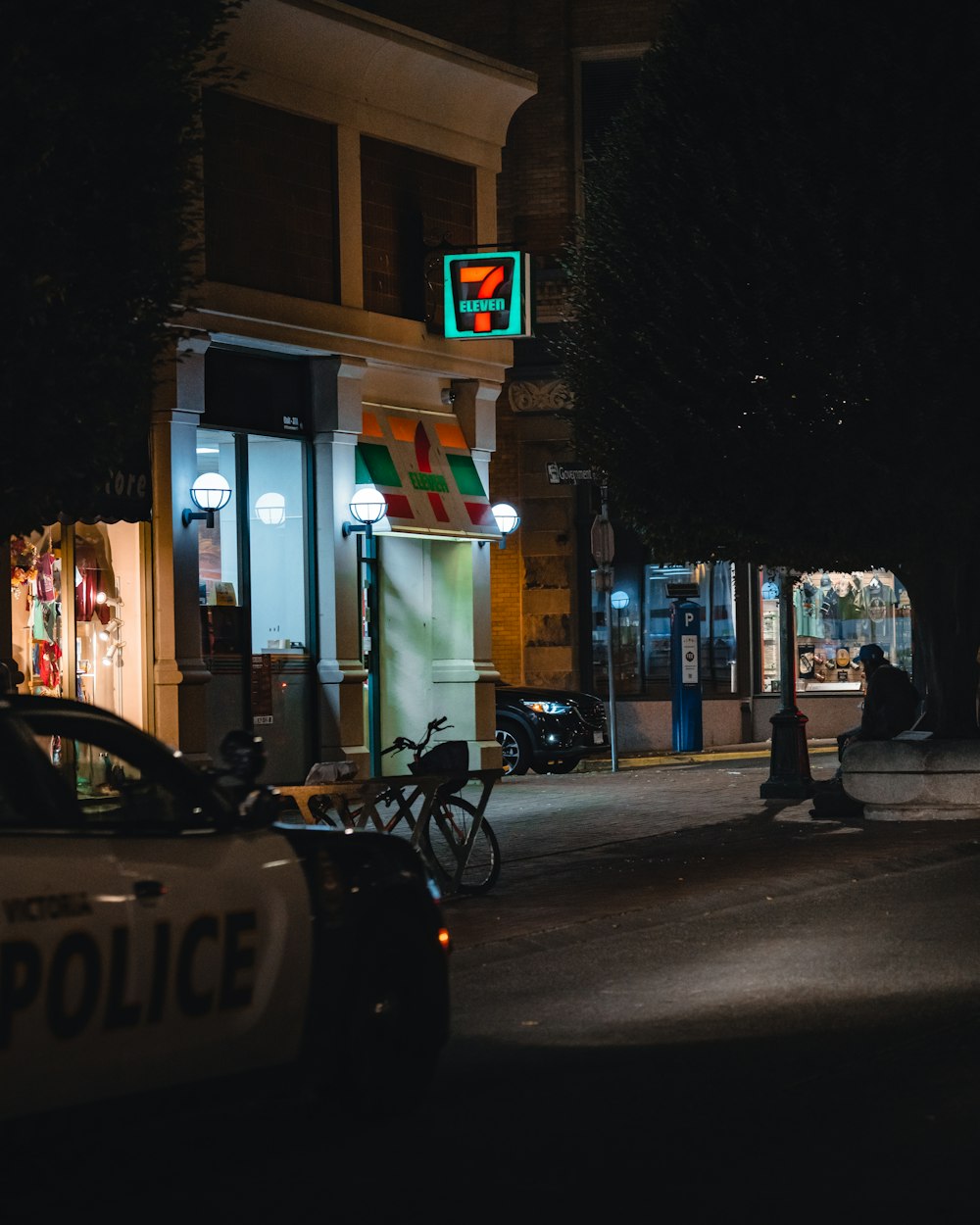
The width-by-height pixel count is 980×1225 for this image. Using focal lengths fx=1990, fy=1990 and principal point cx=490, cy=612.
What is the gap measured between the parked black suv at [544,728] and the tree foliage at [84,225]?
1315 cm

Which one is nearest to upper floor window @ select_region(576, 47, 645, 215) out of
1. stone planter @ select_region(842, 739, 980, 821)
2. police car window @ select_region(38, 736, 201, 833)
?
stone planter @ select_region(842, 739, 980, 821)

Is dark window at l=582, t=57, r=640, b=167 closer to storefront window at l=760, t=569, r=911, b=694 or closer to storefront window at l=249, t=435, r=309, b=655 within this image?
storefront window at l=760, t=569, r=911, b=694

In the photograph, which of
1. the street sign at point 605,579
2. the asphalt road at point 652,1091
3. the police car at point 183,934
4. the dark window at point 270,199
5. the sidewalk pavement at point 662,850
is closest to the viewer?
the police car at point 183,934

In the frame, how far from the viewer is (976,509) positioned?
18.2 meters

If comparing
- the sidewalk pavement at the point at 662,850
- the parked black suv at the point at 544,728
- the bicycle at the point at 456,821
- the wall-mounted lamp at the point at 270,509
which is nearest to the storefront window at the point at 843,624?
the parked black suv at the point at 544,728

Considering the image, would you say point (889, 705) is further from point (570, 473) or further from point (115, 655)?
point (115, 655)

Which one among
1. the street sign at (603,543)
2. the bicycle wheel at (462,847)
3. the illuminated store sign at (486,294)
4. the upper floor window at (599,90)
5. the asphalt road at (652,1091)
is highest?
the upper floor window at (599,90)

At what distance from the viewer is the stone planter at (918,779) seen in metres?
18.2

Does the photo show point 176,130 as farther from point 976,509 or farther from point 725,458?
point 976,509

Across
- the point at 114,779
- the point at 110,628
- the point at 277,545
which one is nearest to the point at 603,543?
the point at 277,545

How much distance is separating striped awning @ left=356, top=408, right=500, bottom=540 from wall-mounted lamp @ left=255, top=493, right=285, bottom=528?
982 mm

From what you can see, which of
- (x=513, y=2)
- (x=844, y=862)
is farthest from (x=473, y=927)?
(x=513, y=2)

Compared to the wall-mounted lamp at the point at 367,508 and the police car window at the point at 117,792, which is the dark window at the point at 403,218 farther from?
the police car window at the point at 117,792

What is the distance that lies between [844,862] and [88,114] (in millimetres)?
7751
